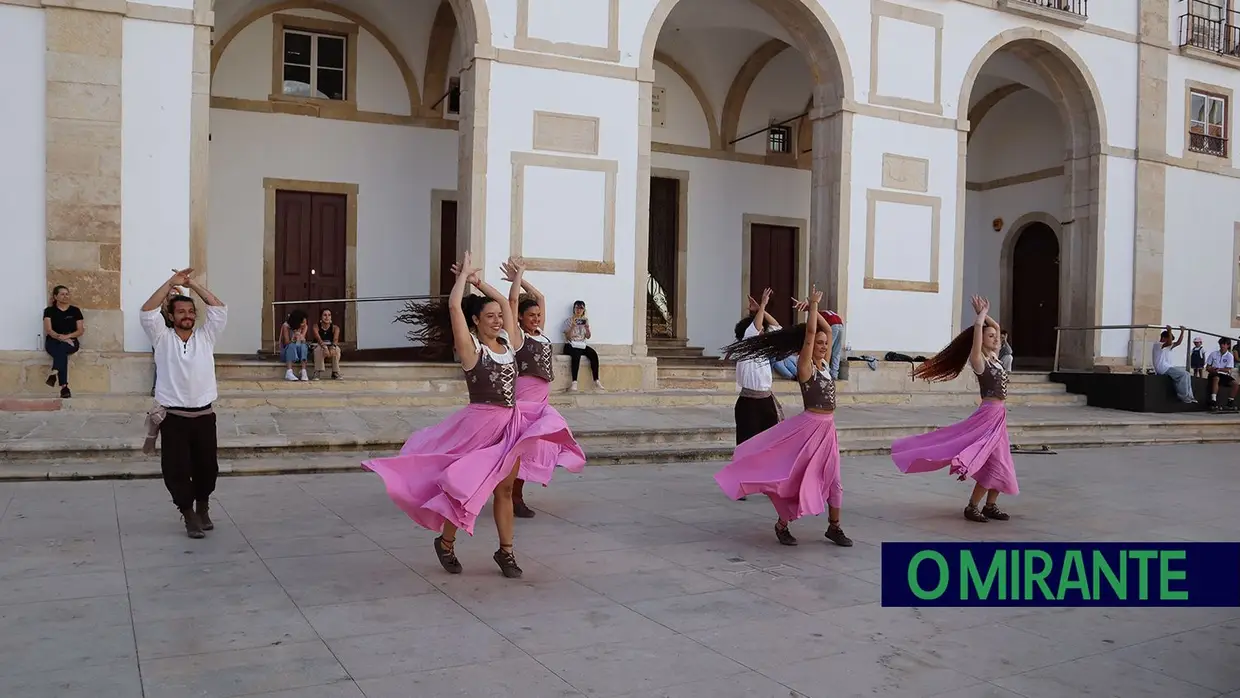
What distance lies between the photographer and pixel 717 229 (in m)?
19.8

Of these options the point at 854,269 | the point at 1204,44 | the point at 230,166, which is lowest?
the point at 854,269

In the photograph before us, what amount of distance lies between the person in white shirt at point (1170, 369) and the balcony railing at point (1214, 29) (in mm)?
6429

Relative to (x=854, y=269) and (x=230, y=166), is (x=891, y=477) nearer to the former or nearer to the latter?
(x=854, y=269)

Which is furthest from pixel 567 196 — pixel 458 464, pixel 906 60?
pixel 458 464

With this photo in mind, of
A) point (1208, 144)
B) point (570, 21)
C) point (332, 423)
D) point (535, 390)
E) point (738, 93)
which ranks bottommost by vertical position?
point (332, 423)

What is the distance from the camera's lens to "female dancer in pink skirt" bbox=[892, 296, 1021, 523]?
698 cm

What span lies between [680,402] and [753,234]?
7.80 metres

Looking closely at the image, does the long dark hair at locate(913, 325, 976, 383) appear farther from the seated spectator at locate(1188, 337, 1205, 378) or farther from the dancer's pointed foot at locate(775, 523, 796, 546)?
the seated spectator at locate(1188, 337, 1205, 378)

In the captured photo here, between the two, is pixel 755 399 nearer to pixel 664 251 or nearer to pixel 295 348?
pixel 295 348

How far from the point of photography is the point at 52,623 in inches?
161

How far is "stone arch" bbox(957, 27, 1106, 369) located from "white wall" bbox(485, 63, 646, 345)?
27.1ft

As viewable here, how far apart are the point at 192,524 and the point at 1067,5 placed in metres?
17.8

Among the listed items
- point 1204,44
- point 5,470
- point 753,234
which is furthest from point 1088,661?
point 1204,44

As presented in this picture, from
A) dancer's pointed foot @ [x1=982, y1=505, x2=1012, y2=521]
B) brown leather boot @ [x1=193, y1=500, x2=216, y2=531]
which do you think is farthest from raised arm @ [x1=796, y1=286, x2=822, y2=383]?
brown leather boot @ [x1=193, y1=500, x2=216, y2=531]
